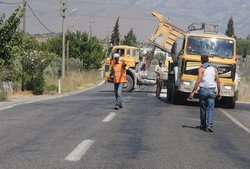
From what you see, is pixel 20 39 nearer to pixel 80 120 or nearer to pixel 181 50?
pixel 181 50

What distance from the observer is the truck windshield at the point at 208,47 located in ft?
68.3

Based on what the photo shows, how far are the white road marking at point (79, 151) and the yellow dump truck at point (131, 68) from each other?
2112 cm

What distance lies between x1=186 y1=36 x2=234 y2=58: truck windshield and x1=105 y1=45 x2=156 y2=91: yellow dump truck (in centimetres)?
1036

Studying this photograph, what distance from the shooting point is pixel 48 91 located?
31.7 metres

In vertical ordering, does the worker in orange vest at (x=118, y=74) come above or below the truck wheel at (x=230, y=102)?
above

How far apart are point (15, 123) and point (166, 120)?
426cm

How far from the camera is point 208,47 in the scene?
2092cm

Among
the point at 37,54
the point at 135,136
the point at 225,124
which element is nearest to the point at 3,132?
the point at 135,136

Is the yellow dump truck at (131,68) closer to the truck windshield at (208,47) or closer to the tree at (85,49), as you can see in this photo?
the truck windshield at (208,47)

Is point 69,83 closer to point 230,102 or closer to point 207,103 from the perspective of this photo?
point 230,102

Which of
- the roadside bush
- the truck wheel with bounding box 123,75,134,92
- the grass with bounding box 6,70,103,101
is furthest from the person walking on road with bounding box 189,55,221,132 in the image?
the truck wheel with bounding box 123,75,134,92

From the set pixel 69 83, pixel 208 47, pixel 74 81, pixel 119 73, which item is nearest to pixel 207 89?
pixel 119 73

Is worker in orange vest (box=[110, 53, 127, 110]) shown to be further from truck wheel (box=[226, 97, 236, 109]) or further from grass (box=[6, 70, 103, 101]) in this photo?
grass (box=[6, 70, 103, 101])

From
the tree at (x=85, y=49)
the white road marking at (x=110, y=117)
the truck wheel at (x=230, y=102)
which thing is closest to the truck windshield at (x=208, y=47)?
the truck wheel at (x=230, y=102)
